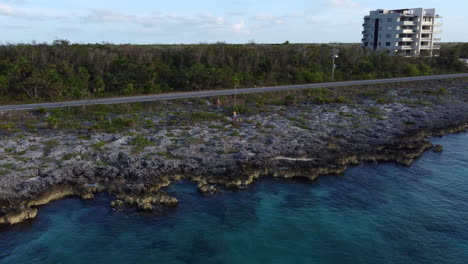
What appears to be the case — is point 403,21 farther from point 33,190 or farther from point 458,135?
point 33,190

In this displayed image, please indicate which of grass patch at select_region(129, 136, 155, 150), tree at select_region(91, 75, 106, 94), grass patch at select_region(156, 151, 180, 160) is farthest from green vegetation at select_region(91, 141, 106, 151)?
tree at select_region(91, 75, 106, 94)

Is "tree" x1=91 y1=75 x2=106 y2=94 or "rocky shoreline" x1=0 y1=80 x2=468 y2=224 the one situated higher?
"tree" x1=91 y1=75 x2=106 y2=94

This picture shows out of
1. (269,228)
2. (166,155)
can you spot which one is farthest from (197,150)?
(269,228)

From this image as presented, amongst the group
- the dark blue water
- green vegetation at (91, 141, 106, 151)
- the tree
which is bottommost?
the dark blue water

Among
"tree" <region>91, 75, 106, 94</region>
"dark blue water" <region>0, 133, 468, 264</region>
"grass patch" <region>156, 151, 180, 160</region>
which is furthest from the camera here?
"tree" <region>91, 75, 106, 94</region>

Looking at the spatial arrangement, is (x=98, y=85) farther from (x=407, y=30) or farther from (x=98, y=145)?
(x=407, y=30)

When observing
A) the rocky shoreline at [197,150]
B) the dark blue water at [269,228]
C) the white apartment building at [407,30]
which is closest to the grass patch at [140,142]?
the rocky shoreline at [197,150]

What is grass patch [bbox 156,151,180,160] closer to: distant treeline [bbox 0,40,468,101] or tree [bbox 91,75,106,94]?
distant treeline [bbox 0,40,468,101]
